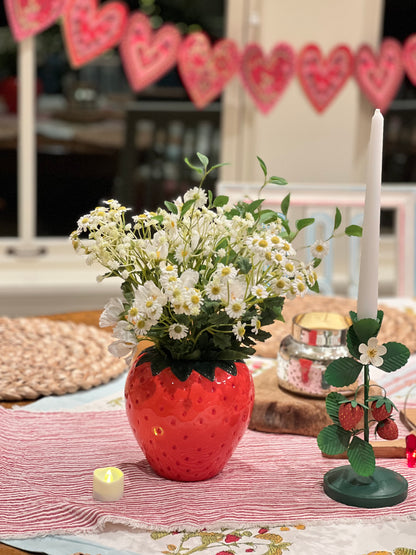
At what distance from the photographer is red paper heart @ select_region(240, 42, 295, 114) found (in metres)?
2.89

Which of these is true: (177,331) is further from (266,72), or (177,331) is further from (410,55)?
(410,55)

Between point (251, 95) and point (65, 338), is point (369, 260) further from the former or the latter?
point (251, 95)

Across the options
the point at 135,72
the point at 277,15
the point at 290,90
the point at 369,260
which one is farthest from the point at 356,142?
the point at 369,260

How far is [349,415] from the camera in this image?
86 cm

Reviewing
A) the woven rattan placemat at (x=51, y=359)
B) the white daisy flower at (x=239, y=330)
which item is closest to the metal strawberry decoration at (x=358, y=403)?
the white daisy flower at (x=239, y=330)

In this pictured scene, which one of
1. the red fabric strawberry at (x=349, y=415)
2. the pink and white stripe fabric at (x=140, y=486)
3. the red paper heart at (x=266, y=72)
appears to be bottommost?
the pink and white stripe fabric at (x=140, y=486)

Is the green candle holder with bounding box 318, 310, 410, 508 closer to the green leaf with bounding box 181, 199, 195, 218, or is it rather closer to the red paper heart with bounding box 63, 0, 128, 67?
the green leaf with bounding box 181, 199, 195, 218

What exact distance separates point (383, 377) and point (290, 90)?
1.81m

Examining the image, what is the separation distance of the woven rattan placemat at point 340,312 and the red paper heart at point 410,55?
158 cm

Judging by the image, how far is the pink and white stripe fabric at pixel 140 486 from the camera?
33.3 inches

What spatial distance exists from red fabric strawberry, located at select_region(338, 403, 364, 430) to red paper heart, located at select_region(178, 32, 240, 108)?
2189mm

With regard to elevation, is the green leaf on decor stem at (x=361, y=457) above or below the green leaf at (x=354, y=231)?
below

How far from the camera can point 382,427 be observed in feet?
2.90

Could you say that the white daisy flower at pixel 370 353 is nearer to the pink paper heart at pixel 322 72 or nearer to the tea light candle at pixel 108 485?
the tea light candle at pixel 108 485
